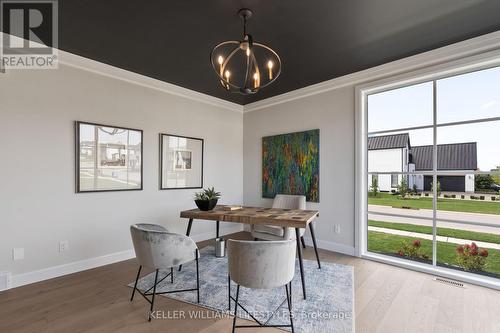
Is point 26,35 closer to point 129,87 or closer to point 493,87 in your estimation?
point 129,87

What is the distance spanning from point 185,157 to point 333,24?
9.36 feet

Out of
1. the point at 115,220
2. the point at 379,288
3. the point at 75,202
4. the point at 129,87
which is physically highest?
the point at 129,87

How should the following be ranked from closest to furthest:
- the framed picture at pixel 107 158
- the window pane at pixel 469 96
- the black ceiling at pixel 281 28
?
1. the black ceiling at pixel 281 28
2. the window pane at pixel 469 96
3. the framed picture at pixel 107 158

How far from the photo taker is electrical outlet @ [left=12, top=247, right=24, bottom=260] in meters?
2.53

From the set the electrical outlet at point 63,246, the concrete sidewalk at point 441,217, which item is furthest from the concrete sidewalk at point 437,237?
the electrical outlet at point 63,246

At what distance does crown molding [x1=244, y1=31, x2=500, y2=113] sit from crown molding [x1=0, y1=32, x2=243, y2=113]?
51.9 inches

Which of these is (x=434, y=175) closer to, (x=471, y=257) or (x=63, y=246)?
(x=471, y=257)

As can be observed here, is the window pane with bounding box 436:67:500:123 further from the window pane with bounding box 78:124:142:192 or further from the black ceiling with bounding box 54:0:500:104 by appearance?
the window pane with bounding box 78:124:142:192

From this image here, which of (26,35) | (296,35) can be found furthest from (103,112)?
(296,35)

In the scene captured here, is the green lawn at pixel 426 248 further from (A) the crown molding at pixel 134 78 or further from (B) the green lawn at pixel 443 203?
(A) the crown molding at pixel 134 78

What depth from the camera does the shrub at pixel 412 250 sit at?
10.4 ft

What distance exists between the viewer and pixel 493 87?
269 cm

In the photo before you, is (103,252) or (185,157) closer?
(103,252)

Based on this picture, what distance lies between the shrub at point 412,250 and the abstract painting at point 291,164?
52.1 inches
